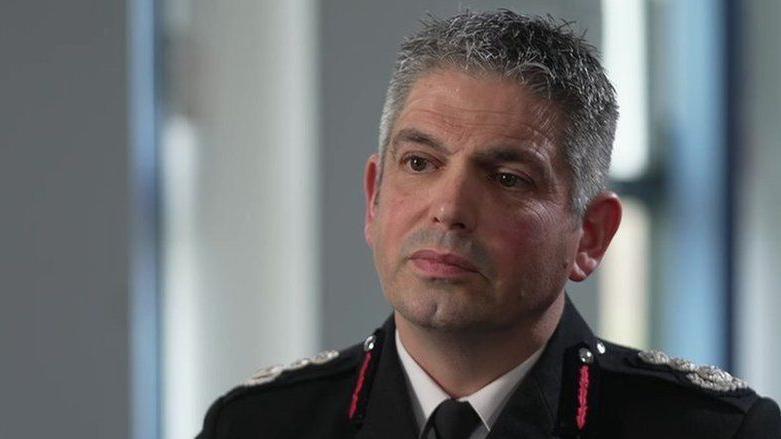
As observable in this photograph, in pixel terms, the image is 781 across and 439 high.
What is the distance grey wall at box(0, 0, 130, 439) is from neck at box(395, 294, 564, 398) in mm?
1385

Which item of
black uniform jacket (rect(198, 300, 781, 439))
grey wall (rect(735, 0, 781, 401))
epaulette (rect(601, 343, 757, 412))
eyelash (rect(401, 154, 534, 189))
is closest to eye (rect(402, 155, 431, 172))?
eyelash (rect(401, 154, 534, 189))

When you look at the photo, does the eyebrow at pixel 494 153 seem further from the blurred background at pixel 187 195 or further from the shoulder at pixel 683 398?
the blurred background at pixel 187 195

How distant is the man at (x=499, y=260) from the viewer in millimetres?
1554

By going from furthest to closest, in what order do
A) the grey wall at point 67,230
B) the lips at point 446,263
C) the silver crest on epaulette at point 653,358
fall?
the grey wall at point 67,230 < the silver crest on epaulette at point 653,358 < the lips at point 446,263

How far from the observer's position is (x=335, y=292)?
3.04 m

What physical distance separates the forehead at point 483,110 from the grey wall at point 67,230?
55.7 inches

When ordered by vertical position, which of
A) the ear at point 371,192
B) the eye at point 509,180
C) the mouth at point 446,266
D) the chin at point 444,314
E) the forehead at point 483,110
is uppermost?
the forehead at point 483,110

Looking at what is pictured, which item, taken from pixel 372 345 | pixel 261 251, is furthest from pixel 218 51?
pixel 372 345

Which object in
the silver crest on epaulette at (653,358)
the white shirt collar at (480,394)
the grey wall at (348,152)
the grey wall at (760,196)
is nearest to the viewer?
the white shirt collar at (480,394)

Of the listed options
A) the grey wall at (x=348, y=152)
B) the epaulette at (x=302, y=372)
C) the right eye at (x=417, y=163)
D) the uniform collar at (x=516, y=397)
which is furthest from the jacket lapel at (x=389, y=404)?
the grey wall at (x=348, y=152)

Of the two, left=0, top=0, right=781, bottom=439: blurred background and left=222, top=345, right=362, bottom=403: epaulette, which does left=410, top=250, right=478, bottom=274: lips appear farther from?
left=0, top=0, right=781, bottom=439: blurred background

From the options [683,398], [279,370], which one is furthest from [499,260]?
[279,370]

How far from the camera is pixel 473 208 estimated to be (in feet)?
5.07

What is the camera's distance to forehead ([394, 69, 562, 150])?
1.59 meters
